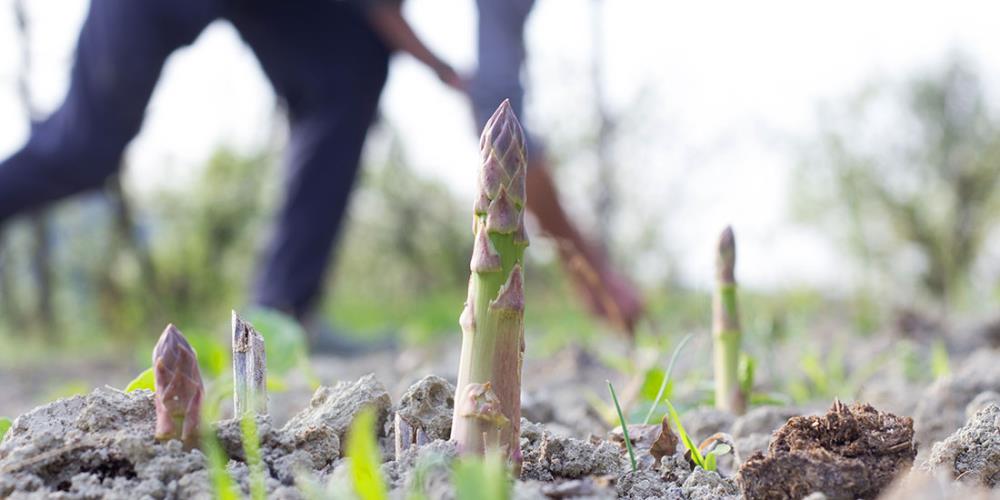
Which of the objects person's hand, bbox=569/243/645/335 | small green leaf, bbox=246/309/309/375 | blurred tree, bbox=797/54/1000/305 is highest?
blurred tree, bbox=797/54/1000/305

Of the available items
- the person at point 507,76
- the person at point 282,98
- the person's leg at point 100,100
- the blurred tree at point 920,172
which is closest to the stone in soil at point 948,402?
the person at point 507,76

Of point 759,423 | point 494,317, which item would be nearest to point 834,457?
point 494,317

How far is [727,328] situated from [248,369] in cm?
84

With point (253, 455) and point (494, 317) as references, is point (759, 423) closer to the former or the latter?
point (494, 317)

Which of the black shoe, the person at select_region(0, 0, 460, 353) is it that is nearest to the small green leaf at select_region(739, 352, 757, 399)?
the person at select_region(0, 0, 460, 353)

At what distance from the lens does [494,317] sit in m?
0.85

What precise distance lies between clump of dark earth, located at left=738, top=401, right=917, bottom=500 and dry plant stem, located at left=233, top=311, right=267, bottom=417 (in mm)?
545

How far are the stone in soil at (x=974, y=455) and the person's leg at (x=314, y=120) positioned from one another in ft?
10.9

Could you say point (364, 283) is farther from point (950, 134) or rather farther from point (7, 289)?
point (950, 134)

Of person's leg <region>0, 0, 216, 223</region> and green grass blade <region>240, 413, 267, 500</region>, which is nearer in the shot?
green grass blade <region>240, 413, 267, 500</region>

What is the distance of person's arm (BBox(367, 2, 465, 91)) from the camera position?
3557 millimetres

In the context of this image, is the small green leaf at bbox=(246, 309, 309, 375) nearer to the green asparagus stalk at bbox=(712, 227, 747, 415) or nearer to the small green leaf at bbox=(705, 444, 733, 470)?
the green asparagus stalk at bbox=(712, 227, 747, 415)

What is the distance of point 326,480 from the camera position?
2.84 feet

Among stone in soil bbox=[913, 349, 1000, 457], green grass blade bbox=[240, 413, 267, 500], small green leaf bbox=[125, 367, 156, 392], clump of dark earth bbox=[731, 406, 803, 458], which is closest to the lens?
green grass blade bbox=[240, 413, 267, 500]
